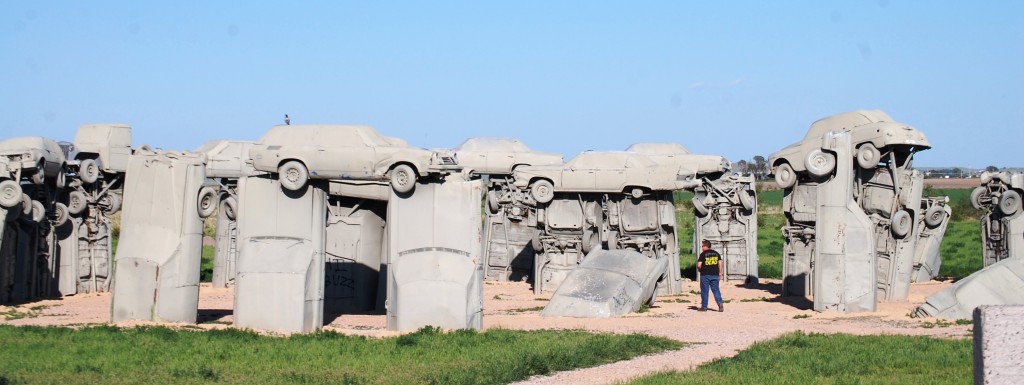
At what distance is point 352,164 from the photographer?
21625mm

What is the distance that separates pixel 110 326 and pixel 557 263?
1402cm

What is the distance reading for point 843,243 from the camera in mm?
24906

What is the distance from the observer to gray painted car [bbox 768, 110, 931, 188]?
81.5ft

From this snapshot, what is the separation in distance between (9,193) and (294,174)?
8420 mm

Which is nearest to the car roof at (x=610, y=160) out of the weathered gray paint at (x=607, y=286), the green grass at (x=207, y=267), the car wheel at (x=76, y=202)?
the weathered gray paint at (x=607, y=286)

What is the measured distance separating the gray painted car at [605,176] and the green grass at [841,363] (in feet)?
37.9

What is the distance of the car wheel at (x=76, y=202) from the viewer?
105ft

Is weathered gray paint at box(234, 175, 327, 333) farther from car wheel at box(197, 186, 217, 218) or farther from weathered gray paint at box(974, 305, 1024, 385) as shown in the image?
weathered gray paint at box(974, 305, 1024, 385)

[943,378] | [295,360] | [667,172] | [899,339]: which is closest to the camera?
[943,378]

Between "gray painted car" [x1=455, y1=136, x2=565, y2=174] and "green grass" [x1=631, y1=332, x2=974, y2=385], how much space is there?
62.4 feet

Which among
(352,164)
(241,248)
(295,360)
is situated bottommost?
(295,360)

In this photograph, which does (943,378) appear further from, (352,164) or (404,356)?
(352,164)

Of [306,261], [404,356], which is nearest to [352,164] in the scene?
[306,261]

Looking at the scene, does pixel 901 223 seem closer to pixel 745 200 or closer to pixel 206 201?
pixel 745 200
